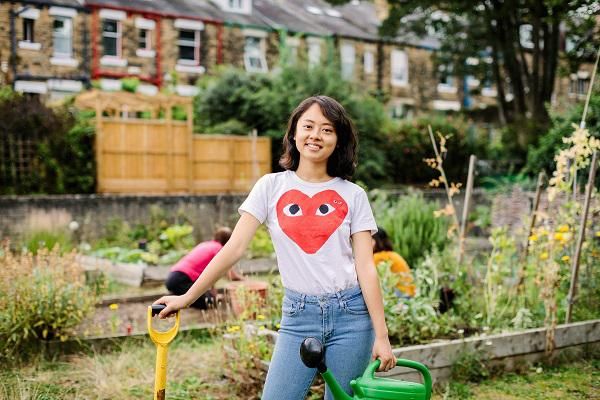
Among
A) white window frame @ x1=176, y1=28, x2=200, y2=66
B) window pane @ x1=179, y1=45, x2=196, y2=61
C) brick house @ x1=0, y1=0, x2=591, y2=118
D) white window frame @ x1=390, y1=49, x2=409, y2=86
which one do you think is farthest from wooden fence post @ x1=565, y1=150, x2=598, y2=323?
white window frame @ x1=390, y1=49, x2=409, y2=86

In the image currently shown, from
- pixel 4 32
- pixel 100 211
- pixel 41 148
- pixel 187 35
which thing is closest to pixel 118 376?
pixel 100 211

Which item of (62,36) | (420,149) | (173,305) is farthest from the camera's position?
(62,36)

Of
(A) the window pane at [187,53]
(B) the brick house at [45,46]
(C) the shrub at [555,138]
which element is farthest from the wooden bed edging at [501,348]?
(A) the window pane at [187,53]

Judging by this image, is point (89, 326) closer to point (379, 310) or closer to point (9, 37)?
point (379, 310)

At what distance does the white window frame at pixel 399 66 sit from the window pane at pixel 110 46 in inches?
470

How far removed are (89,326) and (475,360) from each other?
130 inches

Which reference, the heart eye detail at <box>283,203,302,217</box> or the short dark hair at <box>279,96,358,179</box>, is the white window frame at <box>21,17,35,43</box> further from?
the heart eye detail at <box>283,203,302,217</box>

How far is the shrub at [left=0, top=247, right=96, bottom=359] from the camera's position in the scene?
5.54 metres

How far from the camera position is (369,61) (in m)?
31.1

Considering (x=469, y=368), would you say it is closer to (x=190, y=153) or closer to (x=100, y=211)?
(x=100, y=211)

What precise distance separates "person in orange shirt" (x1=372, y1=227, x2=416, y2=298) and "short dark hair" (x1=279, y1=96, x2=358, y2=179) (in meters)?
3.07

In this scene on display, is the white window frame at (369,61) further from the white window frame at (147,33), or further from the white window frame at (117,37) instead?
the white window frame at (117,37)

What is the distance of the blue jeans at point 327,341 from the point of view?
9.74ft

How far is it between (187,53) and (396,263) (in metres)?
21.0
